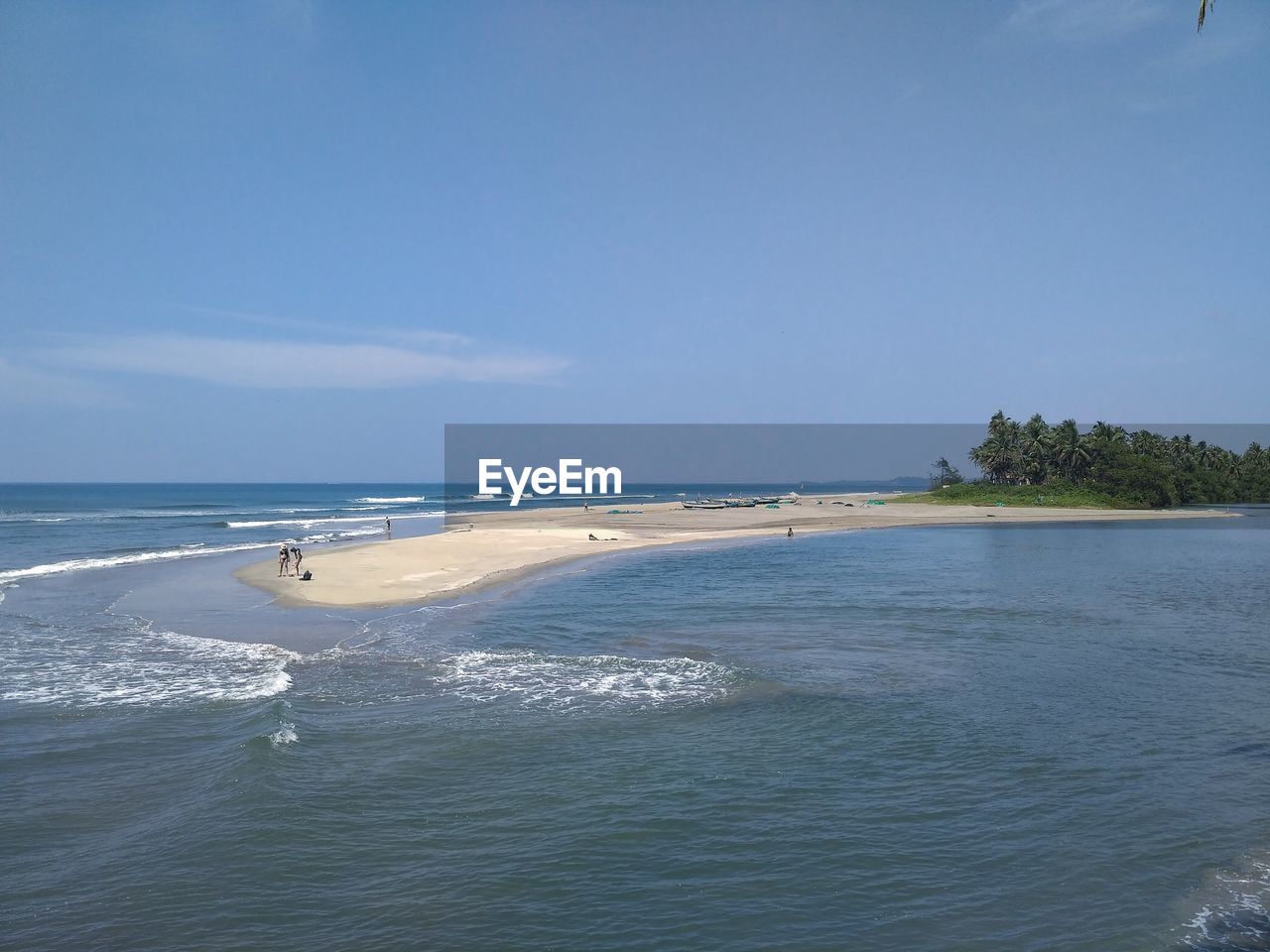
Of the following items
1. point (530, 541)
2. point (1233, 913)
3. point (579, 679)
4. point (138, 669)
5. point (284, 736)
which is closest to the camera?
point (1233, 913)

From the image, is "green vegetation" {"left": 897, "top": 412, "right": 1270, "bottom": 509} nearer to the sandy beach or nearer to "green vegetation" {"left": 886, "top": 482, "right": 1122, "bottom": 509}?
"green vegetation" {"left": 886, "top": 482, "right": 1122, "bottom": 509}

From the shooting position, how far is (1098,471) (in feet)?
333

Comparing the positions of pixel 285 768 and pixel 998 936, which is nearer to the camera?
pixel 998 936

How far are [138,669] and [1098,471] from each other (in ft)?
357

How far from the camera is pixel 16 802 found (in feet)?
36.3

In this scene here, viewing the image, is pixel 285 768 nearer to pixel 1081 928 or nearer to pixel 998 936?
pixel 998 936

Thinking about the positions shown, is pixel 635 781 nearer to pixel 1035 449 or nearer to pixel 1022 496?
pixel 1022 496

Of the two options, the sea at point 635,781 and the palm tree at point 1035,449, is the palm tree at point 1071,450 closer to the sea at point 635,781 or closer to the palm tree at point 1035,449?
the palm tree at point 1035,449

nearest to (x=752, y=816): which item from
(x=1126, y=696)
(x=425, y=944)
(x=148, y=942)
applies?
(x=425, y=944)

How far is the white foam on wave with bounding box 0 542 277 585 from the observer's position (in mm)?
36938

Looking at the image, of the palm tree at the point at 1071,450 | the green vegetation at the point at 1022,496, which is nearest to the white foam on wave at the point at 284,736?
the green vegetation at the point at 1022,496

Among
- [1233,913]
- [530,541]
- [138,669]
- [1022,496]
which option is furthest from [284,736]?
[1022,496]

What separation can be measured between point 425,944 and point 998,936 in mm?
5505

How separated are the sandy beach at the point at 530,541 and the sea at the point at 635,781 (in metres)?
6.30
